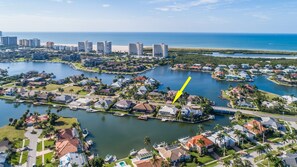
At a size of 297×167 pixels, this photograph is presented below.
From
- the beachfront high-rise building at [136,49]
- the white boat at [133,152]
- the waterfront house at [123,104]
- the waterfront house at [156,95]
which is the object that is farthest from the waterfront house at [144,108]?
the beachfront high-rise building at [136,49]

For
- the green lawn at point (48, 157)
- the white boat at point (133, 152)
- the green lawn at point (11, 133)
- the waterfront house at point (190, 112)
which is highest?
the waterfront house at point (190, 112)

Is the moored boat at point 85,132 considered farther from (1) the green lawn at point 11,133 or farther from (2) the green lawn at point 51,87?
(2) the green lawn at point 51,87

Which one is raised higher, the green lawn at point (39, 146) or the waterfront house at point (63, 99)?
the waterfront house at point (63, 99)

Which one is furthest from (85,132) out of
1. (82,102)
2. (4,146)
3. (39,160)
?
(82,102)

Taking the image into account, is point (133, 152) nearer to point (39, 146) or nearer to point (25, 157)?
point (39, 146)

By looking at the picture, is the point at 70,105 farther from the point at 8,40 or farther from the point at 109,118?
the point at 8,40

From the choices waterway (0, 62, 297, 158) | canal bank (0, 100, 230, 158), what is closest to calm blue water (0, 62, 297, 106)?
waterway (0, 62, 297, 158)

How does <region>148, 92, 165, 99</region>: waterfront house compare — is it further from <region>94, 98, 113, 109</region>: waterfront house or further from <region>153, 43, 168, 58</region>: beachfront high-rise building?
<region>153, 43, 168, 58</region>: beachfront high-rise building
